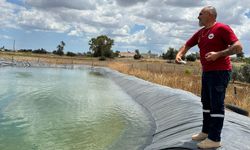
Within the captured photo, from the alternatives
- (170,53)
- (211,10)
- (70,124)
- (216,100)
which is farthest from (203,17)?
(170,53)

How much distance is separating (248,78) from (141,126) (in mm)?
25095

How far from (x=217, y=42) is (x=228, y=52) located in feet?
1.11

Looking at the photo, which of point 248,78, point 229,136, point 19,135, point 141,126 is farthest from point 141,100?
point 248,78

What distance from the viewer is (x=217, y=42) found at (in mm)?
5066

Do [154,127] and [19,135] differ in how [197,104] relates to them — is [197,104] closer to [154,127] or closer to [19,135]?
[154,127]

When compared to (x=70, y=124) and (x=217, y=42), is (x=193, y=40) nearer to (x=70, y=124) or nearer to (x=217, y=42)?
(x=217, y=42)

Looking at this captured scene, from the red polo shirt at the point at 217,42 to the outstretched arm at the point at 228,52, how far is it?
0.41ft

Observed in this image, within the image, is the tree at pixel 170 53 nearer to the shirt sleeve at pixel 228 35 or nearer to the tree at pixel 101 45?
the tree at pixel 101 45

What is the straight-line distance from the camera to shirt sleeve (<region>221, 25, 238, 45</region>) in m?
4.88

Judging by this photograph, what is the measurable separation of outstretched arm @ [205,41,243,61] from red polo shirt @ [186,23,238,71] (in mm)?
125

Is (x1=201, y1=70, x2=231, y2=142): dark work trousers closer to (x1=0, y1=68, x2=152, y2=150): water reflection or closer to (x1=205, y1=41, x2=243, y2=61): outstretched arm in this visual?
(x1=205, y1=41, x2=243, y2=61): outstretched arm

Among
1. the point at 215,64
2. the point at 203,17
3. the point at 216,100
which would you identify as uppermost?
the point at 203,17

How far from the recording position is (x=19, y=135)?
8.67m

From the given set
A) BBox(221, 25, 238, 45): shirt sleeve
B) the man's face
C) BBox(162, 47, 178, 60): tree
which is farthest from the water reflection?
BBox(162, 47, 178, 60): tree
